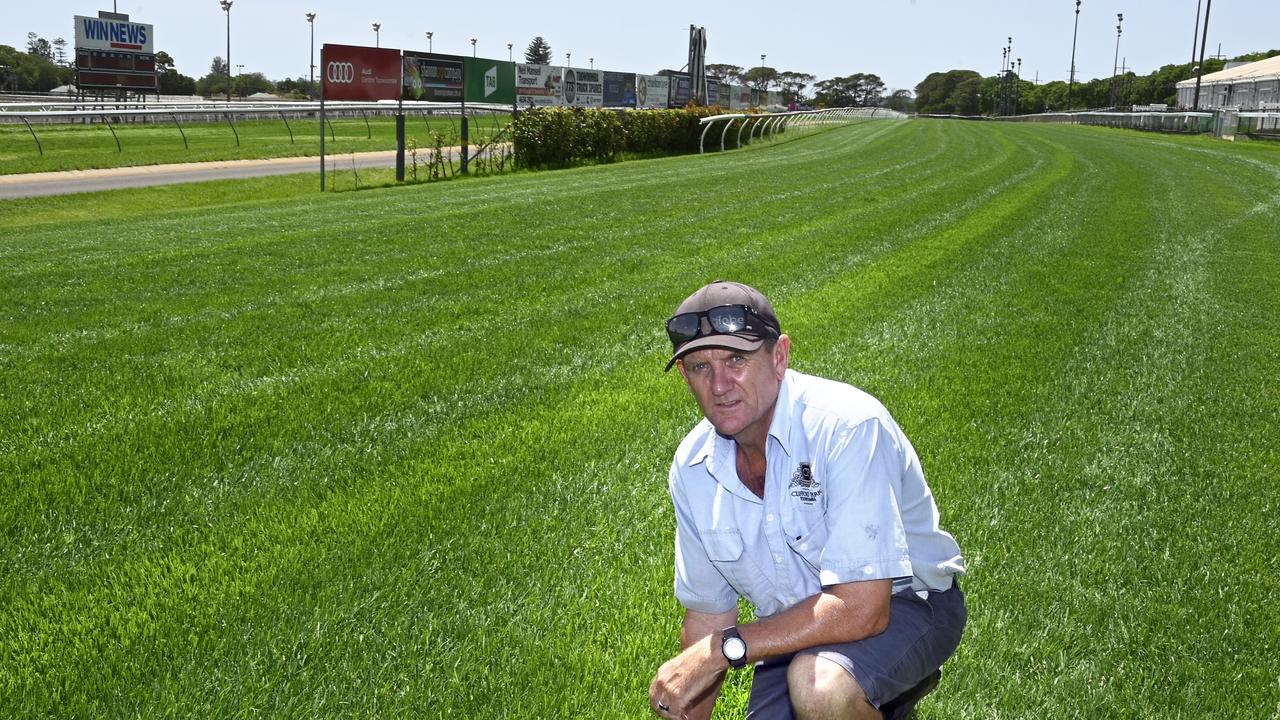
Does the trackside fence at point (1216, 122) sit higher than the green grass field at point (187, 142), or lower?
higher

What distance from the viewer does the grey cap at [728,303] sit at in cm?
296

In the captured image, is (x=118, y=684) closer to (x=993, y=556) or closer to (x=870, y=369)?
(x=993, y=556)

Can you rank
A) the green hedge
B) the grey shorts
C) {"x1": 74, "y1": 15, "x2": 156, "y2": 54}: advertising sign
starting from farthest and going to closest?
{"x1": 74, "y1": 15, "x2": 156, "y2": 54}: advertising sign
the green hedge
the grey shorts

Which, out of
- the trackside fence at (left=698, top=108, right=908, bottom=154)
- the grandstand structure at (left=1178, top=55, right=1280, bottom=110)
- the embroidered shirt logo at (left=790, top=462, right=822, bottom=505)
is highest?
the grandstand structure at (left=1178, top=55, right=1280, bottom=110)

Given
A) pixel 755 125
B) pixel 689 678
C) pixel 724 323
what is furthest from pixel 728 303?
pixel 755 125

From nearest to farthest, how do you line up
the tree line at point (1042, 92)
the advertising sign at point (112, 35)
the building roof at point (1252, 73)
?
the advertising sign at point (112, 35) → the building roof at point (1252, 73) → the tree line at point (1042, 92)

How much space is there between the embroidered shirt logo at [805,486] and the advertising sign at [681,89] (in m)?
53.9

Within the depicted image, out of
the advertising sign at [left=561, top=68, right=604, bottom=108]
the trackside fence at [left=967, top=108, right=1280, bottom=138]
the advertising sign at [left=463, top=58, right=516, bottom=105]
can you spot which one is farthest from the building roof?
the advertising sign at [left=463, top=58, right=516, bottom=105]

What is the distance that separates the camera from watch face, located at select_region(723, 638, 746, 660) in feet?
9.36

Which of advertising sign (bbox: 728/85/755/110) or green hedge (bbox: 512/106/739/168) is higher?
advertising sign (bbox: 728/85/755/110)

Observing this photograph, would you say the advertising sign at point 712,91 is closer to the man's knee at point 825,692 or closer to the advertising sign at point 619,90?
the advertising sign at point 619,90

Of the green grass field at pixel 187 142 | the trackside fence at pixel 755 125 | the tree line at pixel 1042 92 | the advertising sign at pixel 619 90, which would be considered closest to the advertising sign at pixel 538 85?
the green grass field at pixel 187 142

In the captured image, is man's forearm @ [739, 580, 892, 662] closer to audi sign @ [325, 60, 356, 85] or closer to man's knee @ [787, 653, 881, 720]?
man's knee @ [787, 653, 881, 720]

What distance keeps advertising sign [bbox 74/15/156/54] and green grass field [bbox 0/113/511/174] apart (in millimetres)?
3582
